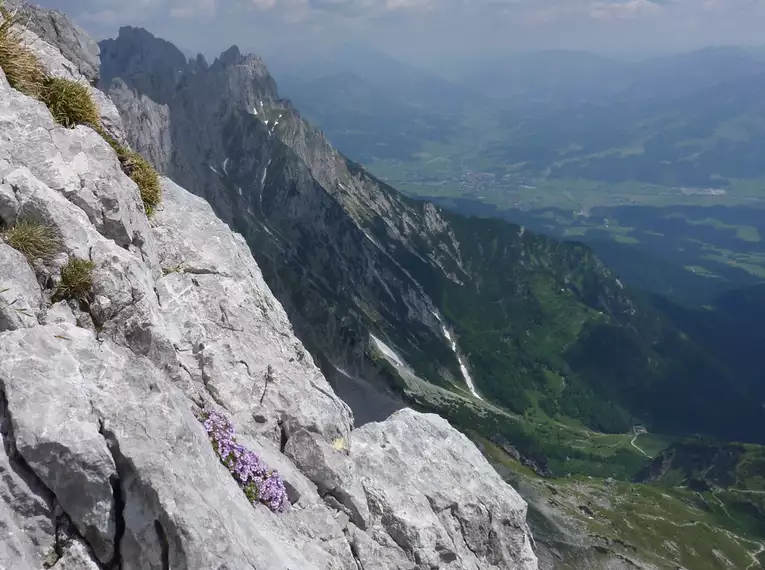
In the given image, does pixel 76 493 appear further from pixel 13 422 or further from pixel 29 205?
pixel 29 205

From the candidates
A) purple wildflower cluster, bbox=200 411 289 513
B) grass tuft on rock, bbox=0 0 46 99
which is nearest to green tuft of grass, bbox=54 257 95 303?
purple wildflower cluster, bbox=200 411 289 513

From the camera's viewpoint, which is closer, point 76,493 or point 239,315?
point 76,493

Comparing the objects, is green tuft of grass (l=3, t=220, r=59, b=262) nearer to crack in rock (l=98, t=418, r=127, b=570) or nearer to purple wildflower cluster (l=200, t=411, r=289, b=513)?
crack in rock (l=98, t=418, r=127, b=570)

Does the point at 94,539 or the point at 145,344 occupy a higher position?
the point at 145,344

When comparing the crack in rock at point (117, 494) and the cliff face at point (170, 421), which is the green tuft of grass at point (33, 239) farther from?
the crack in rock at point (117, 494)

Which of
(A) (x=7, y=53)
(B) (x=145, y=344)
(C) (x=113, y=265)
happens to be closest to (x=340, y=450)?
(B) (x=145, y=344)

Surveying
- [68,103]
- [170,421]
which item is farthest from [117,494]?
[68,103]

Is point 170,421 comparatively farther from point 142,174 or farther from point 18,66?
point 18,66
